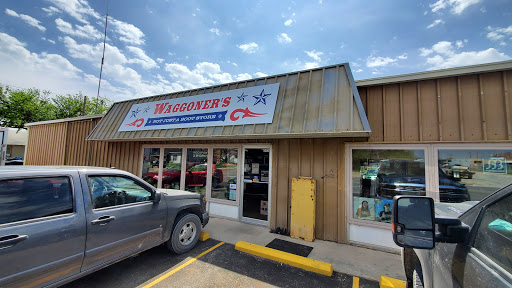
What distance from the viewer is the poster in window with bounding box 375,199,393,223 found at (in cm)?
468

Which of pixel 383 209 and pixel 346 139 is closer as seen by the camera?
pixel 383 209

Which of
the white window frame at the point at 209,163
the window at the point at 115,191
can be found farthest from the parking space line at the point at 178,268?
the white window frame at the point at 209,163

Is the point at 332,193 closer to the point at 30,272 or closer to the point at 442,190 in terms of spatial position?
the point at 442,190

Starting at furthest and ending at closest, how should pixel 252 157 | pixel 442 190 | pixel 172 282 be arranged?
pixel 252 157 → pixel 442 190 → pixel 172 282

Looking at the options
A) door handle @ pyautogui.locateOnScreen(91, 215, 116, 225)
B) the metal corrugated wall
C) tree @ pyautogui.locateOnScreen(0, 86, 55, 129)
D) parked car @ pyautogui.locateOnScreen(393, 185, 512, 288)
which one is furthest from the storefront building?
tree @ pyautogui.locateOnScreen(0, 86, 55, 129)

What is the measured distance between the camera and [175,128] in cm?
633

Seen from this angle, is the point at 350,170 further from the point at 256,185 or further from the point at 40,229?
the point at 40,229

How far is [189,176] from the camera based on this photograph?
7438 millimetres

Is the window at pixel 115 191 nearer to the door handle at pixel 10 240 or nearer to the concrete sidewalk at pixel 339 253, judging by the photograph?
the door handle at pixel 10 240

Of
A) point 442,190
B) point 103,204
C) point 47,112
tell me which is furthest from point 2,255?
point 47,112

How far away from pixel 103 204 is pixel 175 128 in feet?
11.6

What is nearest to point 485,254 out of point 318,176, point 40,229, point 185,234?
point 318,176

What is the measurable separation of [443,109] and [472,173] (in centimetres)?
133

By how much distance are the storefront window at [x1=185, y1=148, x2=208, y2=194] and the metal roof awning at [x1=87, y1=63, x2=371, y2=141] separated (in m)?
1.22
